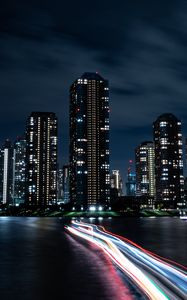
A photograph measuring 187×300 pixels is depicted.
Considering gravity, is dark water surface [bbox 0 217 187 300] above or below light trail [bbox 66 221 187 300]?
below

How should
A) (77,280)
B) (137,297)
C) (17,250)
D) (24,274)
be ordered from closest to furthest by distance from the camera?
(137,297) < (77,280) < (24,274) < (17,250)

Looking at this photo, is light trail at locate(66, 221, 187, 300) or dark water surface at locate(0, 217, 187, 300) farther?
dark water surface at locate(0, 217, 187, 300)

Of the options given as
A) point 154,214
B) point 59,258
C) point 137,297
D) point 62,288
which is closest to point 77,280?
point 62,288

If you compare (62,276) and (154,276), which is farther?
(62,276)

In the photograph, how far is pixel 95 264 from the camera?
756 inches

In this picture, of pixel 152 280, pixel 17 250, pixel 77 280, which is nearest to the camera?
pixel 152 280

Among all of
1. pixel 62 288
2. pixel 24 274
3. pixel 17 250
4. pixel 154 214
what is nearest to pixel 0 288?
pixel 62 288

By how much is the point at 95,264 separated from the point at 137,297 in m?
7.54

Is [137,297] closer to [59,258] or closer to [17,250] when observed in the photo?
[59,258]

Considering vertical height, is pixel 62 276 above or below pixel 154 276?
below

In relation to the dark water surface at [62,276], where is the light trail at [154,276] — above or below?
above

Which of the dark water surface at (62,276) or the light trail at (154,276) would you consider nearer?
the light trail at (154,276)

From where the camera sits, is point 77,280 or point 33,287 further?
point 77,280

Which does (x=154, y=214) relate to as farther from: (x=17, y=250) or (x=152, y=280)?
(x=152, y=280)
